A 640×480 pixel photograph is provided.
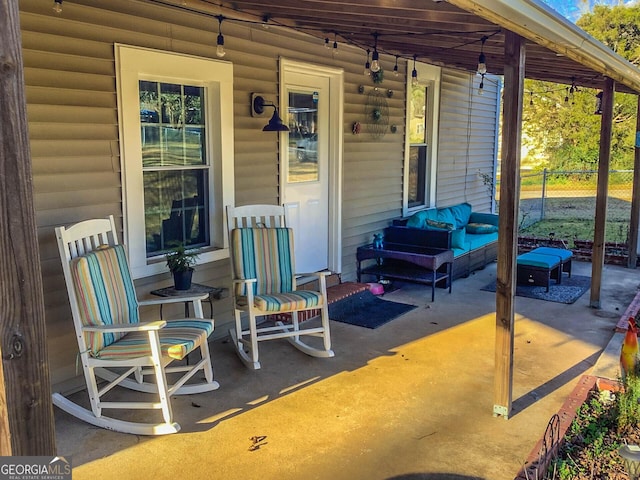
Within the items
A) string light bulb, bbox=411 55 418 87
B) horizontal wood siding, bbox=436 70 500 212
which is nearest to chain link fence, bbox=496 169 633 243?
horizontal wood siding, bbox=436 70 500 212

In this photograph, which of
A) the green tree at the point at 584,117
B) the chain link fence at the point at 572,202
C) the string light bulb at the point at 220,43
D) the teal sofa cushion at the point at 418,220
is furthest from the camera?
the green tree at the point at 584,117

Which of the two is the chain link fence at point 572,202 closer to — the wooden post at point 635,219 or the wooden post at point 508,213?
the wooden post at point 635,219

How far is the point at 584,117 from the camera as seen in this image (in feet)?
55.6

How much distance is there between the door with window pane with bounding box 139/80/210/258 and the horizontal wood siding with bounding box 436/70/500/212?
14.3 ft

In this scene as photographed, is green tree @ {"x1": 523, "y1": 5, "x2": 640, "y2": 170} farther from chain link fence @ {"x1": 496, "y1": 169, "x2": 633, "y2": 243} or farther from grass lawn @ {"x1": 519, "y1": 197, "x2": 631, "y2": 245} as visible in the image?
grass lawn @ {"x1": 519, "y1": 197, "x2": 631, "y2": 245}

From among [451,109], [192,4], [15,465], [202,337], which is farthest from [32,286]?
[451,109]

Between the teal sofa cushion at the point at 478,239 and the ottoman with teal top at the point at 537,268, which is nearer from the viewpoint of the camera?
the ottoman with teal top at the point at 537,268

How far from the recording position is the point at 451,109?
834 cm

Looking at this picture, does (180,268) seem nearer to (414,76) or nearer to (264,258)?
(264,258)

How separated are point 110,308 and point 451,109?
6.23 m

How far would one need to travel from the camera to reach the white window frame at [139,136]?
154 inches

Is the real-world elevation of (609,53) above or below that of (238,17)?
below

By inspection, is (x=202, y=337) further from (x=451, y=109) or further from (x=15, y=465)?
(x=451, y=109)
